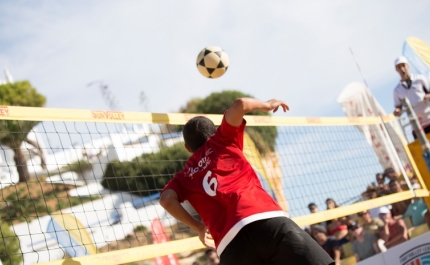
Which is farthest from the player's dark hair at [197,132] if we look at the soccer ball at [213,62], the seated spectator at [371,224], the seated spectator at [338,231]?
the seated spectator at [371,224]

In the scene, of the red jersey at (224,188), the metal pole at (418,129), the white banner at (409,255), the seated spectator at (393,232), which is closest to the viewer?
the red jersey at (224,188)

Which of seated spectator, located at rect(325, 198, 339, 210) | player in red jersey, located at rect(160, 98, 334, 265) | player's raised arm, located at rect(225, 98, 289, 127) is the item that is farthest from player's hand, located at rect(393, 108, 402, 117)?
player's raised arm, located at rect(225, 98, 289, 127)

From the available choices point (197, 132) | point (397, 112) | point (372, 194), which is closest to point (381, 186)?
point (372, 194)

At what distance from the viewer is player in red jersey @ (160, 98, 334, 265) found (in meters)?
3.00

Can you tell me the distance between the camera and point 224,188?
3.20 m

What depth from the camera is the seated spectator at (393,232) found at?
846 centimetres

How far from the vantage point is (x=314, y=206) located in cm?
809

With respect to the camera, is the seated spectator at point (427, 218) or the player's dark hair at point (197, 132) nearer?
the player's dark hair at point (197, 132)

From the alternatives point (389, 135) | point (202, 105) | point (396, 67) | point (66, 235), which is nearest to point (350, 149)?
point (389, 135)

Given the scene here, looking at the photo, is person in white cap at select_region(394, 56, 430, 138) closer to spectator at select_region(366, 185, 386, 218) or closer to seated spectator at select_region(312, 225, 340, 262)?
spectator at select_region(366, 185, 386, 218)

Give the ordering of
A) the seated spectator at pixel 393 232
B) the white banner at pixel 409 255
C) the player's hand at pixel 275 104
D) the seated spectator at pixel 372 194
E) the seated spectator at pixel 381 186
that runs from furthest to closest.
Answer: the seated spectator at pixel 393 232
the seated spectator at pixel 381 186
the seated spectator at pixel 372 194
the white banner at pixel 409 255
the player's hand at pixel 275 104

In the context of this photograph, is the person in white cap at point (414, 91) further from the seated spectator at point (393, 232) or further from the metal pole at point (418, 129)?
the seated spectator at point (393, 232)

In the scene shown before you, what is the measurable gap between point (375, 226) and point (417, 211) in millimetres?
691

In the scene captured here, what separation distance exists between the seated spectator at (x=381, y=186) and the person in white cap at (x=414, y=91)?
106 cm
